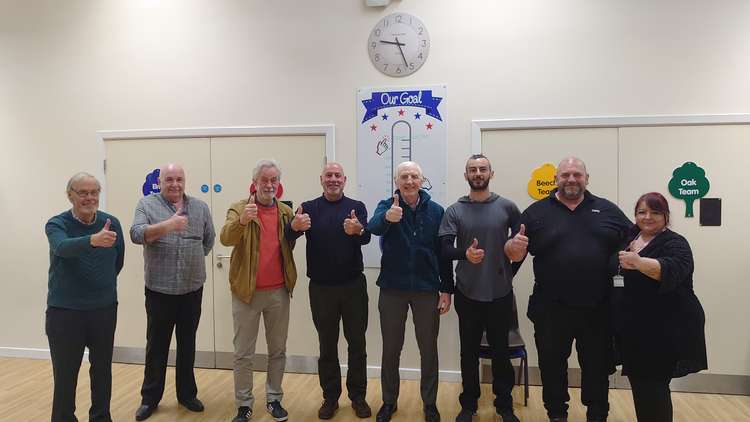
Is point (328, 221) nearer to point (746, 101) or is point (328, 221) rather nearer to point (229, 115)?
point (229, 115)

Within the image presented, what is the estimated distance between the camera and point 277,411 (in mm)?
2904

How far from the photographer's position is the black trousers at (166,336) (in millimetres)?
2941

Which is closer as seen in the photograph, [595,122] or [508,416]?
[508,416]

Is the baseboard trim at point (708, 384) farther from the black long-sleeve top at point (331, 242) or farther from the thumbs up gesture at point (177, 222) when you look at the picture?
the thumbs up gesture at point (177, 222)

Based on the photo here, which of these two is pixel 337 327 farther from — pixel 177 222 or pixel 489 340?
pixel 177 222

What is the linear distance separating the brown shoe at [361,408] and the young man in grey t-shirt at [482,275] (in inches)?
22.5

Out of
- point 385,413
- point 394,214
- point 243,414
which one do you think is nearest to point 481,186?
point 394,214

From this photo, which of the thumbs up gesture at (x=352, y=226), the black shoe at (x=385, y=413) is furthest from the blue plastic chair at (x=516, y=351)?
the thumbs up gesture at (x=352, y=226)

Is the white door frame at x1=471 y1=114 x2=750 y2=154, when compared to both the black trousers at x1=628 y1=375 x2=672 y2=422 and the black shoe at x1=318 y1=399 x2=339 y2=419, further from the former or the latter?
the black shoe at x1=318 y1=399 x2=339 y2=419

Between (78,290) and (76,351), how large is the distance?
34 cm

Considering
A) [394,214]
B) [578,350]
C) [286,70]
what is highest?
[286,70]

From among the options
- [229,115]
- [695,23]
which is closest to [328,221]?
[229,115]

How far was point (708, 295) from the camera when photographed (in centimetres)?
333

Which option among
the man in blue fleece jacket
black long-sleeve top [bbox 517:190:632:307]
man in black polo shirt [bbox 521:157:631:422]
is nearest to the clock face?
the man in blue fleece jacket
